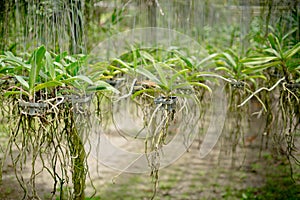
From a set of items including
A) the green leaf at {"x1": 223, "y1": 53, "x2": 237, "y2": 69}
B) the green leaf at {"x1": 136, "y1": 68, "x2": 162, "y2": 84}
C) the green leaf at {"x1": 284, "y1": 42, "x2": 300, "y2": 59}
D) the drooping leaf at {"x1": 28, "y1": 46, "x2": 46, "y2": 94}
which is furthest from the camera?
the green leaf at {"x1": 223, "y1": 53, "x2": 237, "y2": 69}

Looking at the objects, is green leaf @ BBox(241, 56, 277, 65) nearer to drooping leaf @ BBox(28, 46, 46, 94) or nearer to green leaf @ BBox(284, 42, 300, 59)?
green leaf @ BBox(284, 42, 300, 59)

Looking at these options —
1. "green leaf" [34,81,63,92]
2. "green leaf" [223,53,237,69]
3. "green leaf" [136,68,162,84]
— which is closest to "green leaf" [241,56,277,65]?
"green leaf" [223,53,237,69]

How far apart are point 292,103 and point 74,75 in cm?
87

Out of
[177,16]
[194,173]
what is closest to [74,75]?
[177,16]

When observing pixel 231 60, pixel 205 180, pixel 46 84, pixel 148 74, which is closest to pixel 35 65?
pixel 46 84

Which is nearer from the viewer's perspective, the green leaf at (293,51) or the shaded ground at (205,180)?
the green leaf at (293,51)

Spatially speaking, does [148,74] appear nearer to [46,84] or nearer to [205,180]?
[46,84]

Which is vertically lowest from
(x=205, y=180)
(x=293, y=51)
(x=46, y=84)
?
(x=205, y=180)

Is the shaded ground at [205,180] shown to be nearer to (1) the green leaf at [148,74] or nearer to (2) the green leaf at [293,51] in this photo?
(2) the green leaf at [293,51]

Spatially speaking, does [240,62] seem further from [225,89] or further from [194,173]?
[194,173]

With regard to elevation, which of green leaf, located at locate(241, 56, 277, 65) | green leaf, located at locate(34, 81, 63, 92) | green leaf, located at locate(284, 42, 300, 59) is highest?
green leaf, located at locate(284, 42, 300, 59)

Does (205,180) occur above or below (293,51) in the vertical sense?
below

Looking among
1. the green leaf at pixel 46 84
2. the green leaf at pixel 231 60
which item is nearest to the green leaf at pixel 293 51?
the green leaf at pixel 231 60

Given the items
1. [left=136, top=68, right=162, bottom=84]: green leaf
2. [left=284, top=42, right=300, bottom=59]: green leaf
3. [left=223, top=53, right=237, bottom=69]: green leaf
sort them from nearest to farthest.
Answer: [left=136, top=68, right=162, bottom=84]: green leaf, [left=284, top=42, right=300, bottom=59]: green leaf, [left=223, top=53, right=237, bottom=69]: green leaf
